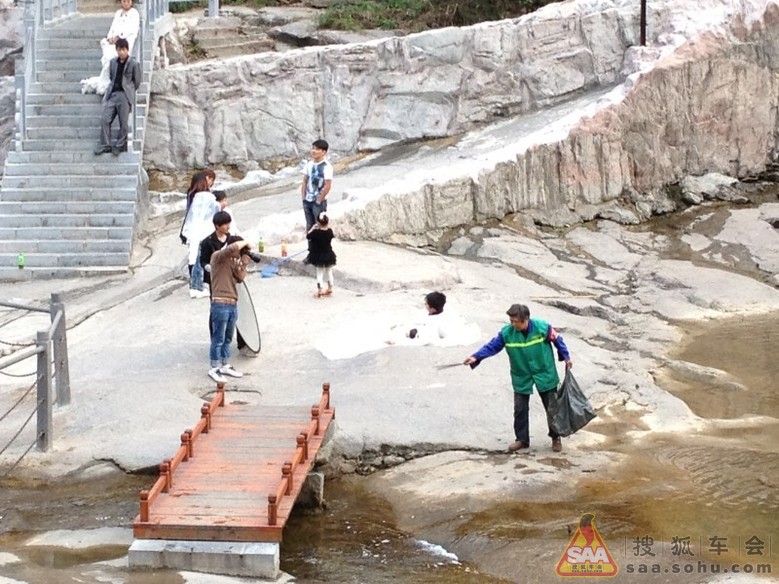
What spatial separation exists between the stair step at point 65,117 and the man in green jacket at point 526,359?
997cm

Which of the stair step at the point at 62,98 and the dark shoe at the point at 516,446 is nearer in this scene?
the dark shoe at the point at 516,446

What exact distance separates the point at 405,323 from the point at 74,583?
5.43m

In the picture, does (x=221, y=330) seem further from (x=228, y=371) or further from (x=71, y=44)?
(x=71, y=44)

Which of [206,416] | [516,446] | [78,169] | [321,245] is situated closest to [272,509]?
[206,416]

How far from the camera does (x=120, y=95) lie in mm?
17312

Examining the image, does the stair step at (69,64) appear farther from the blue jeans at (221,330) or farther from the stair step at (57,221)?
the blue jeans at (221,330)

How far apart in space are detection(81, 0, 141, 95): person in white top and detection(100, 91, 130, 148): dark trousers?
25.2 inches

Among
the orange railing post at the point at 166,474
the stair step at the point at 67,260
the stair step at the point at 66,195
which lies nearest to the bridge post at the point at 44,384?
the orange railing post at the point at 166,474

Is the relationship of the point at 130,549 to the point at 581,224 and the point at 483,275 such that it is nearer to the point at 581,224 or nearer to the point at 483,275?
the point at 483,275

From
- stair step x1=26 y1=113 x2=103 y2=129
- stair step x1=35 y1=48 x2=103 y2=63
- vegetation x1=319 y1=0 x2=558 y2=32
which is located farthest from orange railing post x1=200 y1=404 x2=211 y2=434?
vegetation x1=319 y1=0 x2=558 y2=32


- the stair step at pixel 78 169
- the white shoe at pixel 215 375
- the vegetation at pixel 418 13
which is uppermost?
the vegetation at pixel 418 13

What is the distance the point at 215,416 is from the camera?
32.9 feet

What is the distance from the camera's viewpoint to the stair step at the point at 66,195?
17.1m

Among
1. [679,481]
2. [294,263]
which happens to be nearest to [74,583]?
[679,481]
